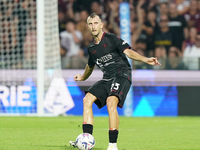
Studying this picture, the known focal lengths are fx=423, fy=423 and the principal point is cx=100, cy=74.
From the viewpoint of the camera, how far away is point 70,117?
397 inches

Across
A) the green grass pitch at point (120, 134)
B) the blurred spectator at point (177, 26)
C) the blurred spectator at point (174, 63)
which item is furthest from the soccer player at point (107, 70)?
the blurred spectator at point (177, 26)

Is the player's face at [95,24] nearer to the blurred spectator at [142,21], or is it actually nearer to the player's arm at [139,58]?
the player's arm at [139,58]

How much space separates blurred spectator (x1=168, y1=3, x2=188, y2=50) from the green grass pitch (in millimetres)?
2636

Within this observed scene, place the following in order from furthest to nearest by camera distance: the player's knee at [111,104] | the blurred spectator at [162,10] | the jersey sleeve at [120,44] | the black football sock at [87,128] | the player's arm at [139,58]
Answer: the blurred spectator at [162,10] < the jersey sleeve at [120,44] < the black football sock at [87,128] < the player's knee at [111,104] < the player's arm at [139,58]

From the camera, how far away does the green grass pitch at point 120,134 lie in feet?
17.5

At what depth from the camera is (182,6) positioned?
12.5 metres

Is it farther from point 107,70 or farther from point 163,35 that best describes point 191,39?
point 107,70

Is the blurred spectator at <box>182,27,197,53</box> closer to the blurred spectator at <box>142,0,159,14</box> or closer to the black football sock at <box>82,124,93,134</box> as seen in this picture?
the blurred spectator at <box>142,0,159,14</box>

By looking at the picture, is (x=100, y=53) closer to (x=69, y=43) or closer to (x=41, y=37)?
(x=41, y=37)

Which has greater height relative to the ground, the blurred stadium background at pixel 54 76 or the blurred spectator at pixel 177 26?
the blurred spectator at pixel 177 26

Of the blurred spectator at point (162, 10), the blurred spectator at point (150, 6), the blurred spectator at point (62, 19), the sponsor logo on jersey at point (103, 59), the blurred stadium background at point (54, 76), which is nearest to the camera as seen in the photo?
the sponsor logo on jersey at point (103, 59)

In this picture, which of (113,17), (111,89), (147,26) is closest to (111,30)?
(113,17)

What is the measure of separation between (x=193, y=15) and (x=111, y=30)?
2.38m

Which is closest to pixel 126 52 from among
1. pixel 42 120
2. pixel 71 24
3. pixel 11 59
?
pixel 42 120
